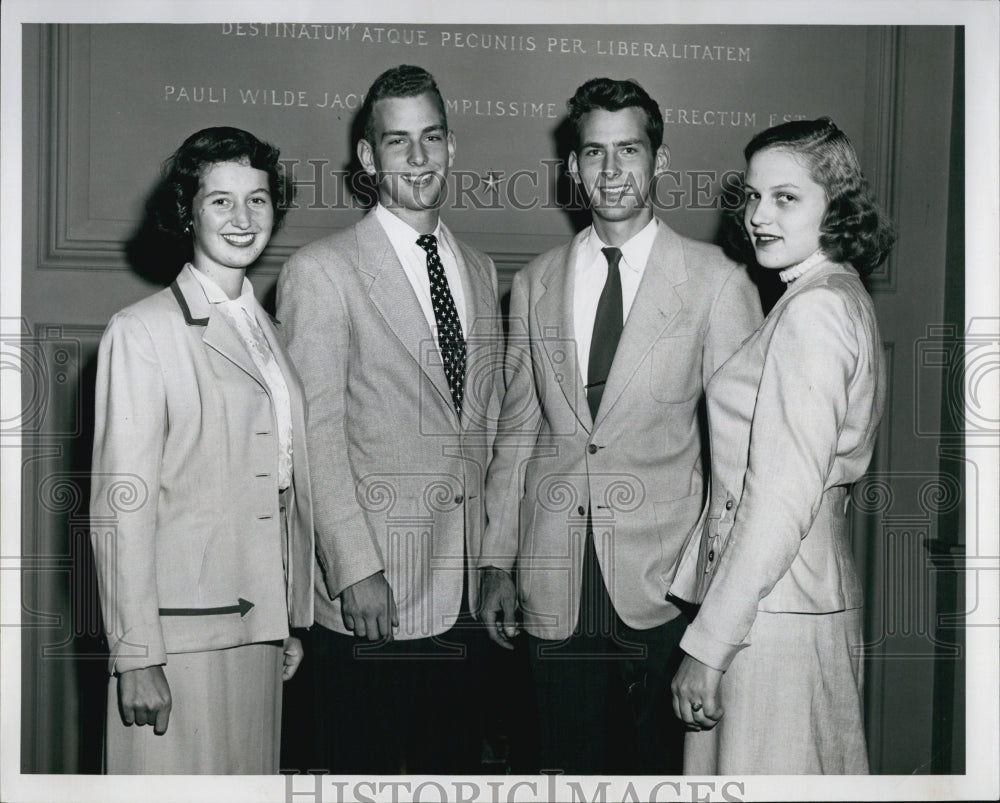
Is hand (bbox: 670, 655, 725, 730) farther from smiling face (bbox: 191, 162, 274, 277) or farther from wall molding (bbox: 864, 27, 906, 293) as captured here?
smiling face (bbox: 191, 162, 274, 277)

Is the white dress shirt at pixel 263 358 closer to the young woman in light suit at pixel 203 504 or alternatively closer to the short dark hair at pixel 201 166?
the young woman in light suit at pixel 203 504

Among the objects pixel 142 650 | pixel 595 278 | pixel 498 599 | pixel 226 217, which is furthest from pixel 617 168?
pixel 142 650

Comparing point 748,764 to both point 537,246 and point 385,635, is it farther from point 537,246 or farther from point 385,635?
point 537,246

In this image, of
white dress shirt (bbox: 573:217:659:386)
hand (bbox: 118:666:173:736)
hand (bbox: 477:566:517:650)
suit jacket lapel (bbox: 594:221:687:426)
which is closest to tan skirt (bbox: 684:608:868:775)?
hand (bbox: 477:566:517:650)

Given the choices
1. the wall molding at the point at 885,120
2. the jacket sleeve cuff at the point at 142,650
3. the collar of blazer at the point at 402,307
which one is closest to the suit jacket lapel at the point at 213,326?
the collar of blazer at the point at 402,307

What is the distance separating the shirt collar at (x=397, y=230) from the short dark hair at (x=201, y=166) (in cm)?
27

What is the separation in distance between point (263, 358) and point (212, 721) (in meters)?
0.90

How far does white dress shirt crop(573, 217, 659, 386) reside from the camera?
Result: 261cm

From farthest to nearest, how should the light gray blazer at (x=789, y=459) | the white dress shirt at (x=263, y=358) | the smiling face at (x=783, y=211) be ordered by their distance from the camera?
1. the white dress shirt at (x=263, y=358)
2. the smiling face at (x=783, y=211)
3. the light gray blazer at (x=789, y=459)

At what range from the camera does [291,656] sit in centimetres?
262

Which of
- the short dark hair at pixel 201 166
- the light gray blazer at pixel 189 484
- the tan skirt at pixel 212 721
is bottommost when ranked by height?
the tan skirt at pixel 212 721

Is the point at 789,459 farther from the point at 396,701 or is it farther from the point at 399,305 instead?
the point at 396,701

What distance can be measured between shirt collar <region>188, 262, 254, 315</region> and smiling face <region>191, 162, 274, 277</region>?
0.8 inches

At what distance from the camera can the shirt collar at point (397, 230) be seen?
2.64m
